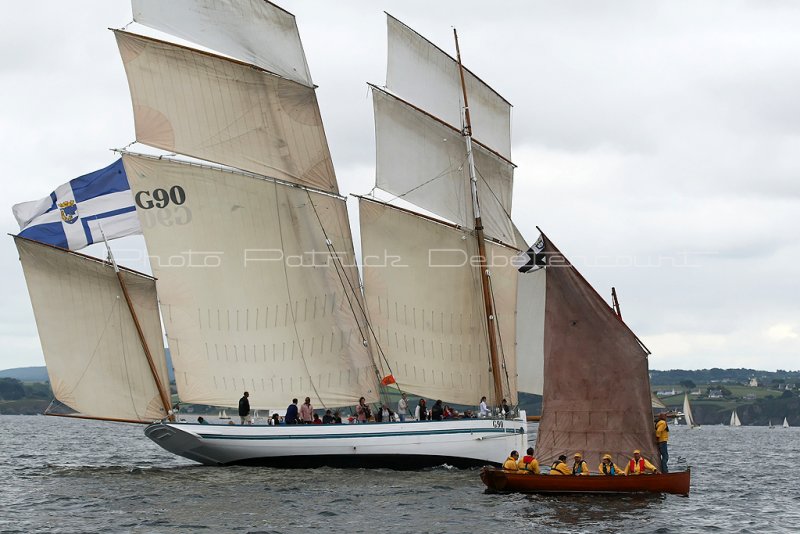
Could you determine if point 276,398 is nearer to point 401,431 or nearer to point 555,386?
point 401,431

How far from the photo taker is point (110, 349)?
176ft

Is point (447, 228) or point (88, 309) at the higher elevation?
point (447, 228)

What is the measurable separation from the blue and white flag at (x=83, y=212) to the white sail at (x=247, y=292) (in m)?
1.13

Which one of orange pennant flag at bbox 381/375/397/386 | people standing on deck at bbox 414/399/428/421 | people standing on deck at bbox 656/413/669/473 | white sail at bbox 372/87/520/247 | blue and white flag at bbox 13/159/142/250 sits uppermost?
white sail at bbox 372/87/520/247

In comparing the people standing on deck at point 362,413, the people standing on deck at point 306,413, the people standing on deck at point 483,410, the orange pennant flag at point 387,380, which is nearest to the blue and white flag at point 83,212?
the people standing on deck at point 306,413

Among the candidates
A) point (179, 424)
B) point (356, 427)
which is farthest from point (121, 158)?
point (356, 427)

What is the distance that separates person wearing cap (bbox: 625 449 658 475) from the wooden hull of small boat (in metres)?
0.26

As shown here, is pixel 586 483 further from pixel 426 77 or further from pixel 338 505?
pixel 426 77

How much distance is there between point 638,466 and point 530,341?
1701 cm

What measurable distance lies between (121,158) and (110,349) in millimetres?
9647

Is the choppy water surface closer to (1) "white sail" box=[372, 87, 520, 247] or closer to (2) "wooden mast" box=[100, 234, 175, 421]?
(2) "wooden mast" box=[100, 234, 175, 421]

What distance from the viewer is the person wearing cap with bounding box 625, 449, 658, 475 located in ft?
139

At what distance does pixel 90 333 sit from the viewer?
53.3 metres

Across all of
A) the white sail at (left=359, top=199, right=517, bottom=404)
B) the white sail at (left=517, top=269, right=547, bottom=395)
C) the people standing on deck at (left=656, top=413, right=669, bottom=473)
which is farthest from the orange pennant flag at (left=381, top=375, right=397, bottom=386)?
the people standing on deck at (left=656, top=413, right=669, bottom=473)
